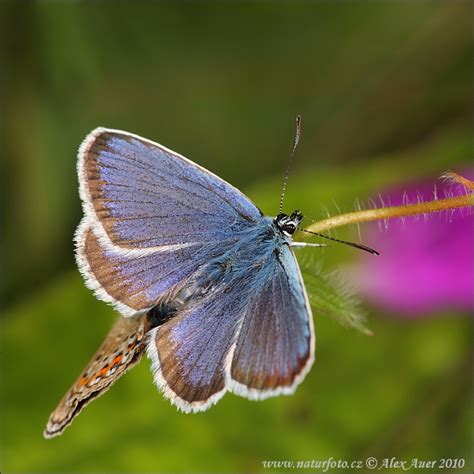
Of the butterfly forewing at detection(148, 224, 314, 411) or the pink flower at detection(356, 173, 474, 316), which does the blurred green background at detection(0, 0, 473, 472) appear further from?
the butterfly forewing at detection(148, 224, 314, 411)

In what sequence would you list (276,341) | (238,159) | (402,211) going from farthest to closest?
(238,159)
(276,341)
(402,211)

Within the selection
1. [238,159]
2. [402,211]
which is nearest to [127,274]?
[402,211]

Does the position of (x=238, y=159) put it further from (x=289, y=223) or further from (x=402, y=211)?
(x=402, y=211)

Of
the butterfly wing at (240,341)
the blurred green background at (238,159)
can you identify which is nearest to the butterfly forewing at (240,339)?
the butterfly wing at (240,341)

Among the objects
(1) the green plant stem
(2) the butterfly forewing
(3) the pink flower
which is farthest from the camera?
(3) the pink flower

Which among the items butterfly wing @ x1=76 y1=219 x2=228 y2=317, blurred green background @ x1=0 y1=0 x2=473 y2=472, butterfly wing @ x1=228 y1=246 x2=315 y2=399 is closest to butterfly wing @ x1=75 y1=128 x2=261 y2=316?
butterfly wing @ x1=76 y1=219 x2=228 y2=317
